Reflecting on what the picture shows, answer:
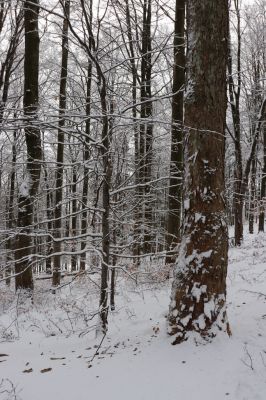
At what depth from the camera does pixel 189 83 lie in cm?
410

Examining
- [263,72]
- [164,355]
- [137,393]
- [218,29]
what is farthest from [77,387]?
[263,72]

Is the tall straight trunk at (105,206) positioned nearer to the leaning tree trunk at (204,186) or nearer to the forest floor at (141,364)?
the forest floor at (141,364)

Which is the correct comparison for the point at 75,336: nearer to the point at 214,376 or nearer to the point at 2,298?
the point at 214,376

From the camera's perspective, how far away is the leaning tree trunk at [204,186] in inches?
153

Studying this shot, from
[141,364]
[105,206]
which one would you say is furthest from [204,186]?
[141,364]

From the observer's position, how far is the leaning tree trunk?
3879 millimetres

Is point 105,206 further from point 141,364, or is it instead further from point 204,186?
point 141,364

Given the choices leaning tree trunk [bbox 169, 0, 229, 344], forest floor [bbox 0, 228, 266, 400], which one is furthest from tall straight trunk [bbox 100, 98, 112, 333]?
leaning tree trunk [bbox 169, 0, 229, 344]

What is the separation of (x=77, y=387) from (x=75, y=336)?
6.09 feet

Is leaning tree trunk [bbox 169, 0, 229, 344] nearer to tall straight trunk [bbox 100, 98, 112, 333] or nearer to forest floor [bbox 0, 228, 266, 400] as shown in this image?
forest floor [bbox 0, 228, 266, 400]

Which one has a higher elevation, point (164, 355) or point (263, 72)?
point (263, 72)

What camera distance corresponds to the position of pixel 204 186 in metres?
3.93

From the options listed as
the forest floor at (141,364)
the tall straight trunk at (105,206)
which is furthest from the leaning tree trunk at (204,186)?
the tall straight trunk at (105,206)

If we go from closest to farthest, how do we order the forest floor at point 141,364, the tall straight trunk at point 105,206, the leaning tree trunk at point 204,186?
1. the forest floor at point 141,364
2. the leaning tree trunk at point 204,186
3. the tall straight trunk at point 105,206
